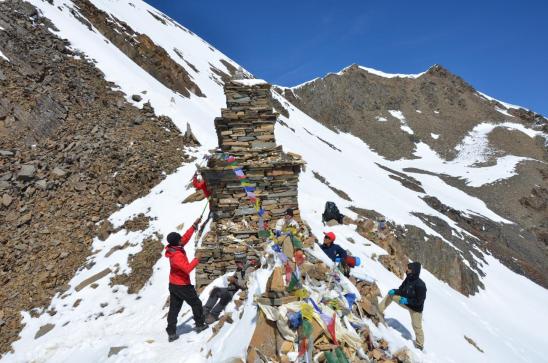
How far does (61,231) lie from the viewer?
44.8 ft

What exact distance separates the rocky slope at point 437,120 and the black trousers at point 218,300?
5027 cm

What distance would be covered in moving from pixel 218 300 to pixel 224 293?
0.96ft

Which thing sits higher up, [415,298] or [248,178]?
[248,178]

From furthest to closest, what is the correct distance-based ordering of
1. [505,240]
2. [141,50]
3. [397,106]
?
[397,106] → [505,240] → [141,50]

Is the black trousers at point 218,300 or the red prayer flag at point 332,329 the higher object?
the red prayer flag at point 332,329

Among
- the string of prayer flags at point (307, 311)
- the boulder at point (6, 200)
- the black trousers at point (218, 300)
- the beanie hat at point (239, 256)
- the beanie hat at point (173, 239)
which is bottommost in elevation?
the boulder at point (6, 200)

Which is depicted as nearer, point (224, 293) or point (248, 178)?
point (224, 293)

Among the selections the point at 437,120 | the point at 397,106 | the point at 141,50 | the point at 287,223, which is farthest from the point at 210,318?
the point at 397,106

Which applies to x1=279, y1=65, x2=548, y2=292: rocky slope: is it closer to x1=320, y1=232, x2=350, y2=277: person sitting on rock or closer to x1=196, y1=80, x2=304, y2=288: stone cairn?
x1=320, y1=232, x2=350, y2=277: person sitting on rock

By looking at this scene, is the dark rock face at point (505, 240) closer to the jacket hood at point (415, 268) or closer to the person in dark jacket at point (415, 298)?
the person in dark jacket at point (415, 298)

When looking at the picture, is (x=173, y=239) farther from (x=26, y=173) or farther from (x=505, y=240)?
(x=505, y=240)

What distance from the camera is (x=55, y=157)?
16875mm

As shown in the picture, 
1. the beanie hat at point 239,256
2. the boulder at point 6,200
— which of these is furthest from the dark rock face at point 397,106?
the beanie hat at point 239,256

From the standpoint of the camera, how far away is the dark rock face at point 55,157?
12.4 metres
